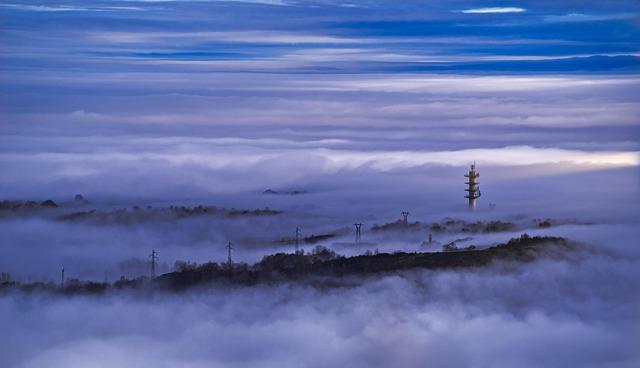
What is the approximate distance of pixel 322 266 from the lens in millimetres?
107500

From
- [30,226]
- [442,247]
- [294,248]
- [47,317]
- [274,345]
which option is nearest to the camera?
[274,345]

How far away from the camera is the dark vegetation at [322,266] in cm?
10106

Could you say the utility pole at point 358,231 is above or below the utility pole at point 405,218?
below

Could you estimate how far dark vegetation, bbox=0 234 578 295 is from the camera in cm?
10106

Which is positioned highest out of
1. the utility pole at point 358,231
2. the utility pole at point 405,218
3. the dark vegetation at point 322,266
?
the utility pole at point 405,218

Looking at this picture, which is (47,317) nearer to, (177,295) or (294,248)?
(177,295)

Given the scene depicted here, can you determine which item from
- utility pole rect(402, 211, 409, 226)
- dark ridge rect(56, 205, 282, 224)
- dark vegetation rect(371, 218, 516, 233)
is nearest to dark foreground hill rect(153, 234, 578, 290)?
dark vegetation rect(371, 218, 516, 233)

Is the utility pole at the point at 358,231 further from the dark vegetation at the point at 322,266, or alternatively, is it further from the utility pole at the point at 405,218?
the dark vegetation at the point at 322,266

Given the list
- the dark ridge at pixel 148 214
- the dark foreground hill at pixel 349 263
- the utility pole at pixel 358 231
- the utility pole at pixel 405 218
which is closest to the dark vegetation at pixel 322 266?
the dark foreground hill at pixel 349 263

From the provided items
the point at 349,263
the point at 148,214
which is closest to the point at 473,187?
the point at 349,263

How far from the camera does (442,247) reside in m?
114

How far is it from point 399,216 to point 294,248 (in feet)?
43.4

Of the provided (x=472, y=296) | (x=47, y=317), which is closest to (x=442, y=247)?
(x=472, y=296)

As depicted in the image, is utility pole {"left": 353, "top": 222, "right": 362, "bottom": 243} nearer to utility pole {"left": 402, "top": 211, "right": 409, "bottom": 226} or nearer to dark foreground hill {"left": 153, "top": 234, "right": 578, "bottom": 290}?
utility pole {"left": 402, "top": 211, "right": 409, "bottom": 226}
